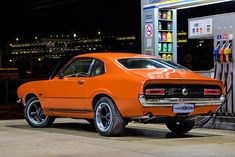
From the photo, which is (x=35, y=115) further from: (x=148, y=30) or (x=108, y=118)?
(x=148, y=30)

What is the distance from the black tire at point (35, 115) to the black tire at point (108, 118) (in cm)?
203

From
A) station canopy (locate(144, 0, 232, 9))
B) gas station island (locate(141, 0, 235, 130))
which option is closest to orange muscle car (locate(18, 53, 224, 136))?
gas station island (locate(141, 0, 235, 130))

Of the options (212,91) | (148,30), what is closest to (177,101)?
(212,91)

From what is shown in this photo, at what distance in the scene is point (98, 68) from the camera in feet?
33.0

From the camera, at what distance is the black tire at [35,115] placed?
11.5m

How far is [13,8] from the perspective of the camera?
4369 cm

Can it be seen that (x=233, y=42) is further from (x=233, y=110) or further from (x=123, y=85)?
(x=123, y=85)

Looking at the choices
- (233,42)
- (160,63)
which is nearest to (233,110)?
(233,42)

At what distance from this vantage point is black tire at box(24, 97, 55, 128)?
1145cm

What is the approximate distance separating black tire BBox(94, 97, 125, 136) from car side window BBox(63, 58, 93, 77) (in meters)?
0.94

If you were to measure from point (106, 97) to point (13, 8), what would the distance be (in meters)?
35.7

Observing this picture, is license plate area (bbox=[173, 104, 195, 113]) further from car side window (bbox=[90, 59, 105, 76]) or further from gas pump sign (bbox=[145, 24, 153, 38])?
gas pump sign (bbox=[145, 24, 153, 38])

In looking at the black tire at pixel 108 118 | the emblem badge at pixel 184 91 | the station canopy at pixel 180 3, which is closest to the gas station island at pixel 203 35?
the station canopy at pixel 180 3

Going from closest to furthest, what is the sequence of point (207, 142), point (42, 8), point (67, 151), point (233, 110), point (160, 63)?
1. point (67, 151)
2. point (207, 142)
3. point (160, 63)
4. point (233, 110)
5. point (42, 8)
